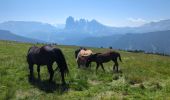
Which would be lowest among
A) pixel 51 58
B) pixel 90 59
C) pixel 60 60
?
pixel 90 59

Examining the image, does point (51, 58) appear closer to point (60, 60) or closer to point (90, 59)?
point (60, 60)

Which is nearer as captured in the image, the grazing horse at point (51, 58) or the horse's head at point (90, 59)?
the grazing horse at point (51, 58)

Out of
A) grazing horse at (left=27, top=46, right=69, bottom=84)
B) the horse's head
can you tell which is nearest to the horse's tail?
grazing horse at (left=27, top=46, right=69, bottom=84)

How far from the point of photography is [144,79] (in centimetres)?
1858

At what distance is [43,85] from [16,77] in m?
2.99

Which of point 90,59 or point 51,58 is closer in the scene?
point 51,58

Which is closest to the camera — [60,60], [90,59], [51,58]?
[51,58]

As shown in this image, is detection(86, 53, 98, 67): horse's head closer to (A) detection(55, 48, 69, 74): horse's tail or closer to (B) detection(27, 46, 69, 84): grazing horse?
(B) detection(27, 46, 69, 84): grazing horse

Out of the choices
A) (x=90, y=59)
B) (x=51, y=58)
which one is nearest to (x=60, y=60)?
(x=51, y=58)

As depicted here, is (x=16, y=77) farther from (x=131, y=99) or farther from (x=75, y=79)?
(x=131, y=99)

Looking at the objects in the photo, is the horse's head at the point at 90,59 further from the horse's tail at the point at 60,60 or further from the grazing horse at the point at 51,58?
the horse's tail at the point at 60,60

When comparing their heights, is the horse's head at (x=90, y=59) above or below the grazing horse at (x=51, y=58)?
below

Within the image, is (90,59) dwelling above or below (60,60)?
below

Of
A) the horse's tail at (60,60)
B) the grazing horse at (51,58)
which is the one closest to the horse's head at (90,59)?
the grazing horse at (51,58)
